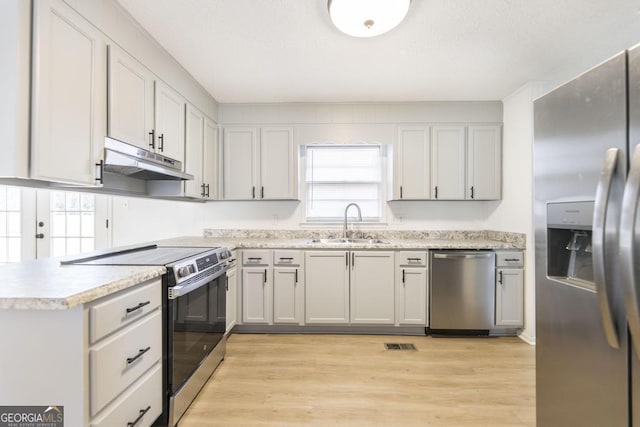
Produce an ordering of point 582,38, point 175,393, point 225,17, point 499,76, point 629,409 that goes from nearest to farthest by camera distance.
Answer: point 629,409, point 175,393, point 225,17, point 582,38, point 499,76

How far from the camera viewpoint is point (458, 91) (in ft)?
10.4

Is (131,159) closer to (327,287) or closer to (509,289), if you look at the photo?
(327,287)

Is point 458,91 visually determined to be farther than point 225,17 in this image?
Yes

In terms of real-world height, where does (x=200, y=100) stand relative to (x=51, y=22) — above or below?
above

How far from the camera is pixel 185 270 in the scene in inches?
71.3

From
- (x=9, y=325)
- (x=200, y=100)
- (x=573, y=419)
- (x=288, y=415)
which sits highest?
(x=200, y=100)

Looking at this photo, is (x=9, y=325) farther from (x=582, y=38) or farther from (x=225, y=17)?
(x=582, y=38)

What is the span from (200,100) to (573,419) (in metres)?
3.62

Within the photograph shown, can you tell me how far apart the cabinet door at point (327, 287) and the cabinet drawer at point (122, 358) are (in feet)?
5.41

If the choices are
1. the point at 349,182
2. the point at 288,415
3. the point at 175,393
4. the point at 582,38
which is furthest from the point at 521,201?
the point at 175,393

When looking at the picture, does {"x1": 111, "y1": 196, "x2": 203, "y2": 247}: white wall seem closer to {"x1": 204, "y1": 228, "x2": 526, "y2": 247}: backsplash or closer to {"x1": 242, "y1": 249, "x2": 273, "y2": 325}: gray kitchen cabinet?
{"x1": 204, "y1": 228, "x2": 526, "y2": 247}: backsplash

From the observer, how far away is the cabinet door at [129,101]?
5.98ft

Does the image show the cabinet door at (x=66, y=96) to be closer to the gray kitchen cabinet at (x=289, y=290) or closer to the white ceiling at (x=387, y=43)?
the white ceiling at (x=387, y=43)

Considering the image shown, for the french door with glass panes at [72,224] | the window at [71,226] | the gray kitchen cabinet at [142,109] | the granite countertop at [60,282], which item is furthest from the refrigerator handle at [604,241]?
the window at [71,226]
